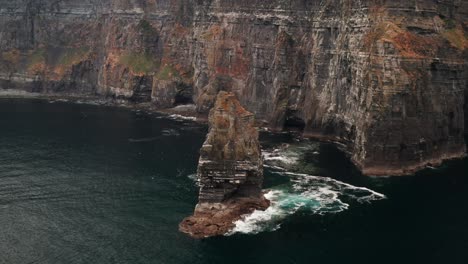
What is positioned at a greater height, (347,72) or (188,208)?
(347,72)

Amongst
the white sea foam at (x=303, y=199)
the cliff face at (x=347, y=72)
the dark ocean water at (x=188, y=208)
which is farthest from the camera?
the cliff face at (x=347, y=72)

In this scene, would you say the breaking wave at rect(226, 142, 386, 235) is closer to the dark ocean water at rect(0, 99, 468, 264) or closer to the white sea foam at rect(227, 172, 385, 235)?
the white sea foam at rect(227, 172, 385, 235)

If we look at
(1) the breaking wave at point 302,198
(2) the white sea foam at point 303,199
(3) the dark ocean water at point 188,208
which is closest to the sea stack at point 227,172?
(2) the white sea foam at point 303,199

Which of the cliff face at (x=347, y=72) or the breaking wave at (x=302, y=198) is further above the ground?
the cliff face at (x=347, y=72)

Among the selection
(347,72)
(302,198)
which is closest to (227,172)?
(302,198)

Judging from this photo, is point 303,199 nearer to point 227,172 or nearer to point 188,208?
point 227,172

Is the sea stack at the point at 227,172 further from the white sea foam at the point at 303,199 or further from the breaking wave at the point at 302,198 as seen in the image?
the breaking wave at the point at 302,198
